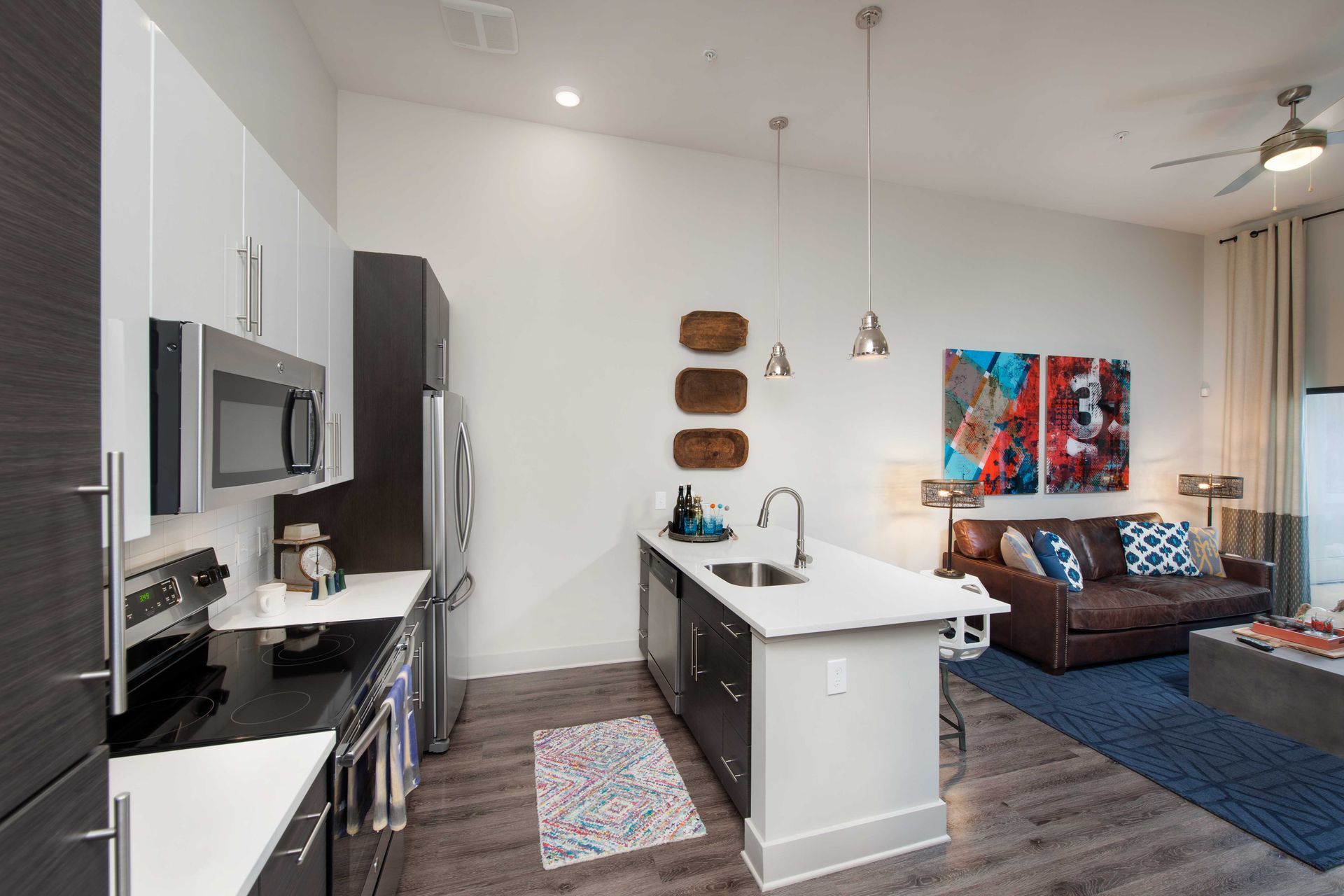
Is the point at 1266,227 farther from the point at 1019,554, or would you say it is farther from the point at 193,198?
the point at 193,198

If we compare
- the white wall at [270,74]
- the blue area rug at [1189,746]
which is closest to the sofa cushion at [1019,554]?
the blue area rug at [1189,746]

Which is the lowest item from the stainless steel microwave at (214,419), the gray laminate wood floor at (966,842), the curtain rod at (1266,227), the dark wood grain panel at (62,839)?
the gray laminate wood floor at (966,842)

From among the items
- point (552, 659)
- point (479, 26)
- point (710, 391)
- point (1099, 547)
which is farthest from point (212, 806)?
point (1099, 547)

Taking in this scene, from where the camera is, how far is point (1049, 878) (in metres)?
1.89

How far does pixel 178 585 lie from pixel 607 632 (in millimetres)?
2381

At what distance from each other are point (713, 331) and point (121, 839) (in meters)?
3.48

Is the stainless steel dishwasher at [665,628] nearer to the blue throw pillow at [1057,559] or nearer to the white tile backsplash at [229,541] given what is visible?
the white tile backsplash at [229,541]

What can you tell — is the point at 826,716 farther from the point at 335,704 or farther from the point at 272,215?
the point at 272,215

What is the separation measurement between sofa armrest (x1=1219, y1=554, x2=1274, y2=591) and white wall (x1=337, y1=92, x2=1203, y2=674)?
54.4 inches

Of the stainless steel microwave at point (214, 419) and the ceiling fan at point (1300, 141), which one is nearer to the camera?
the stainless steel microwave at point (214, 419)

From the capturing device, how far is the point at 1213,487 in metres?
4.76

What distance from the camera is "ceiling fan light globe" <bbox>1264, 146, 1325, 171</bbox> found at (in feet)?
8.93

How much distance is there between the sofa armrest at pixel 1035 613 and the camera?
348 cm

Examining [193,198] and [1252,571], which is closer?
[193,198]
